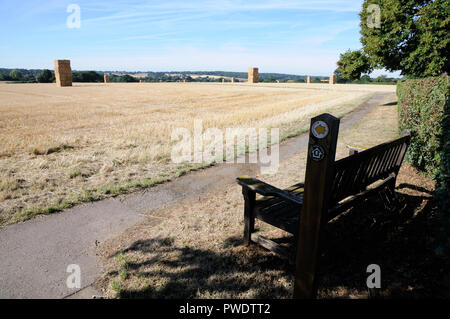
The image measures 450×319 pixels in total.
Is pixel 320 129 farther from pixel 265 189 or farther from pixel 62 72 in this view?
pixel 62 72

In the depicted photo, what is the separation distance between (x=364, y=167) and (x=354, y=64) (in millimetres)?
17719

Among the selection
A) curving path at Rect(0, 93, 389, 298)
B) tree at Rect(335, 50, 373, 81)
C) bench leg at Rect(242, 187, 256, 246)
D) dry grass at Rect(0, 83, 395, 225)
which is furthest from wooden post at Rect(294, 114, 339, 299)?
tree at Rect(335, 50, 373, 81)

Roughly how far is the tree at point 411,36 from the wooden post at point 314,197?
15.3 meters

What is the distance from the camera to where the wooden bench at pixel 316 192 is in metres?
2.10

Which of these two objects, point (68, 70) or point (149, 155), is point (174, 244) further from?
point (68, 70)

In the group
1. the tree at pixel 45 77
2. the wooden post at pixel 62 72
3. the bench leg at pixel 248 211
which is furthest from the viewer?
the tree at pixel 45 77

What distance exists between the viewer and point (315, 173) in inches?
85.4

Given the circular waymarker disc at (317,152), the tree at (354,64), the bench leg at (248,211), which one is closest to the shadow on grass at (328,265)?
the bench leg at (248,211)

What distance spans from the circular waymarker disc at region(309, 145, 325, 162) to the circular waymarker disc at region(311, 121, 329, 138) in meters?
0.09

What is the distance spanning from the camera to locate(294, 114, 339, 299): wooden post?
204 centimetres

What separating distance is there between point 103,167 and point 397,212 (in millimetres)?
6050

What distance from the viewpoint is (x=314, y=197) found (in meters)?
2.22

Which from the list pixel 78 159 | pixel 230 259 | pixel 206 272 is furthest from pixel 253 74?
pixel 206 272

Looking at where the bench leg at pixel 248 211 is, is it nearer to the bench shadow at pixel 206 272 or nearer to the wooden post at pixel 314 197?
the bench shadow at pixel 206 272
